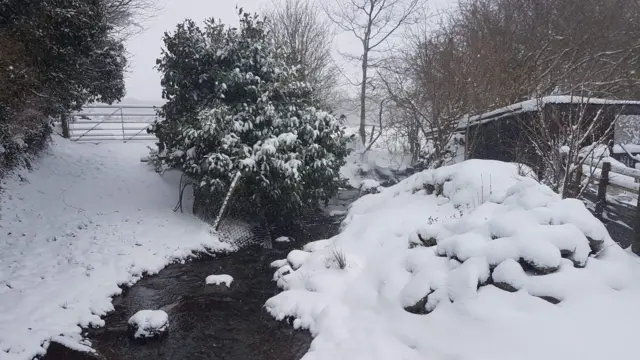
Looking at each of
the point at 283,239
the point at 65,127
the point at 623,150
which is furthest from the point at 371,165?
the point at 65,127

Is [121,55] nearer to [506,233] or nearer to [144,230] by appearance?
[144,230]

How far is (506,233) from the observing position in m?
Answer: 4.73

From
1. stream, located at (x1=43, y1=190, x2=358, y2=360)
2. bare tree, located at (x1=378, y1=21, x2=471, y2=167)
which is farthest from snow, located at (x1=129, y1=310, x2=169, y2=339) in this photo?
bare tree, located at (x1=378, y1=21, x2=471, y2=167)

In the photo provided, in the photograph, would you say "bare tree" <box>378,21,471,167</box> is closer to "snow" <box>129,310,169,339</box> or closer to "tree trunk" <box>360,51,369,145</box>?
"tree trunk" <box>360,51,369,145</box>

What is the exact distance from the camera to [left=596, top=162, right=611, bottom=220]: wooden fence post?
19.3 feet

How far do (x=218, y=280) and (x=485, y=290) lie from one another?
13.5 feet

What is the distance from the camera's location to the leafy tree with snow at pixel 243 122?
8.25 metres

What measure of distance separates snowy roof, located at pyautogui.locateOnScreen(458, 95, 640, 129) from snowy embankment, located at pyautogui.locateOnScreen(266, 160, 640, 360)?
5.56 feet

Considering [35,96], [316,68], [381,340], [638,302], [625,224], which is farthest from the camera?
[316,68]

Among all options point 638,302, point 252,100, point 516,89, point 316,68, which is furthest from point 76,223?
point 316,68

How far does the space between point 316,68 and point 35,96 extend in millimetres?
13260

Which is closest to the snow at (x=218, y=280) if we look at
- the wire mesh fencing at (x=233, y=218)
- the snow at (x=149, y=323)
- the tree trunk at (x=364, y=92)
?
the snow at (x=149, y=323)

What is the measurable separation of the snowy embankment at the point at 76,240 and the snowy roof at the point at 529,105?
6356 mm

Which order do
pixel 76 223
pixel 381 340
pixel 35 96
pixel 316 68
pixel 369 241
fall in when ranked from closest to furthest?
pixel 381 340 → pixel 35 96 → pixel 369 241 → pixel 76 223 → pixel 316 68
